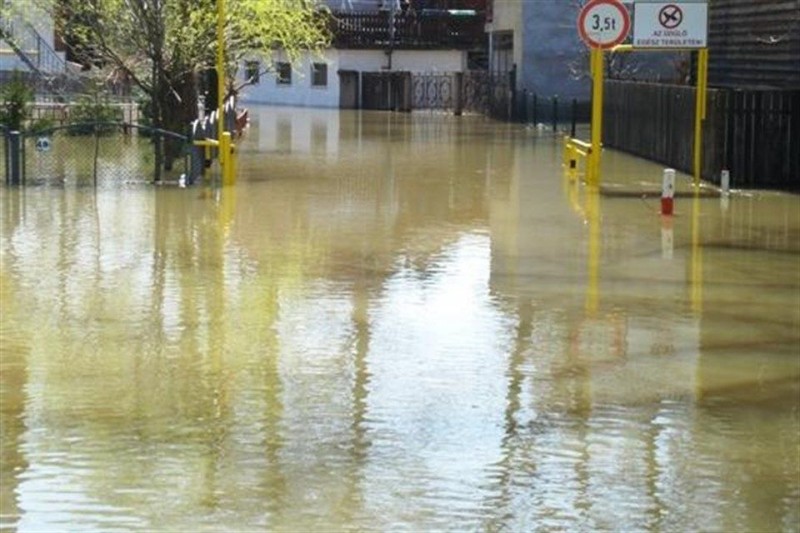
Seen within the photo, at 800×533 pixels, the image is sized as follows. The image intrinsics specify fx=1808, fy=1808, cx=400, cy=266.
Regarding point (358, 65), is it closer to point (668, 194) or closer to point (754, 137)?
point (754, 137)

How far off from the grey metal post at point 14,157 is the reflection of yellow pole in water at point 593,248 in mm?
8059

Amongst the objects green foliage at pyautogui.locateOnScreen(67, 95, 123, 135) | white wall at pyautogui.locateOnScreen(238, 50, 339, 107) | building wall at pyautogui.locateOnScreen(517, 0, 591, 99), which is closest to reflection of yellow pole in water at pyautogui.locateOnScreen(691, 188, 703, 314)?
green foliage at pyautogui.locateOnScreen(67, 95, 123, 135)

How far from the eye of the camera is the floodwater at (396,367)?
353 inches

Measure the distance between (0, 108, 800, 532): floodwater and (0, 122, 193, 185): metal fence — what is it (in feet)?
9.03

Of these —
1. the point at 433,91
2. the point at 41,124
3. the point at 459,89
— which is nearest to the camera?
the point at 41,124

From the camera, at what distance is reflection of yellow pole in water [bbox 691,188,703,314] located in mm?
15414

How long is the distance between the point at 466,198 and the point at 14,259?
29.7 ft

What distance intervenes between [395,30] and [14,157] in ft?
140

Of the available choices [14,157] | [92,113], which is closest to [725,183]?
[14,157]

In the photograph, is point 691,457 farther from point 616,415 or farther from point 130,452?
point 130,452

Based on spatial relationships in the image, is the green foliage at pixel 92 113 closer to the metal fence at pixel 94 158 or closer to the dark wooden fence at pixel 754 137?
the metal fence at pixel 94 158

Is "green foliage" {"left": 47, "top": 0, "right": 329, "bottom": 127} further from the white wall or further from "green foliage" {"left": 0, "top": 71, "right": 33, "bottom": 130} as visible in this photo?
the white wall

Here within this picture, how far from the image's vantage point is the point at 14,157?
25.6 m

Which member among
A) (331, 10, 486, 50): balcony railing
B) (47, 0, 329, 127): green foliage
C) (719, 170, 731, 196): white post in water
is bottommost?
(719, 170, 731, 196): white post in water
